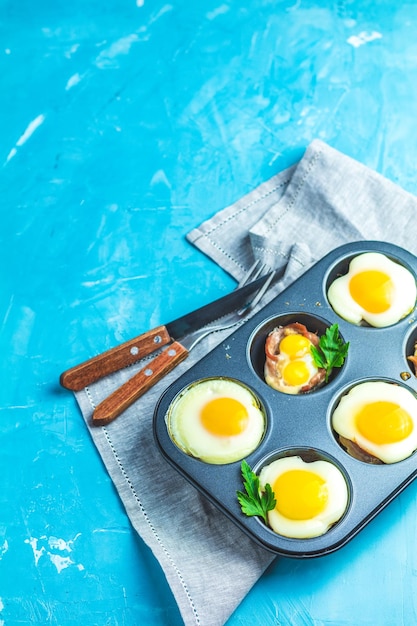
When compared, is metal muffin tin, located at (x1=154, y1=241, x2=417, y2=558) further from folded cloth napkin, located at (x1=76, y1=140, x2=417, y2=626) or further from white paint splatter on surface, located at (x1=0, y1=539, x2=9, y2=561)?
white paint splatter on surface, located at (x1=0, y1=539, x2=9, y2=561)

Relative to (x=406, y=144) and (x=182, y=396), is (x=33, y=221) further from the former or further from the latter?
(x=406, y=144)

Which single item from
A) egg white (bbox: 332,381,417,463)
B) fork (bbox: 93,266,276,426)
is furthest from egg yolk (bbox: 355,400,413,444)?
fork (bbox: 93,266,276,426)

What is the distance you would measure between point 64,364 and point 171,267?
1.88ft

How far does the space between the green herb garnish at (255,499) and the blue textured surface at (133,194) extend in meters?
0.28

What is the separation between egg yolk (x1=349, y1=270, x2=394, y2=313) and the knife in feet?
→ 1.40

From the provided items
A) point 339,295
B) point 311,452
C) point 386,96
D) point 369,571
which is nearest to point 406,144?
point 386,96

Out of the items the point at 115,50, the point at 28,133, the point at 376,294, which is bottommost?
the point at 376,294

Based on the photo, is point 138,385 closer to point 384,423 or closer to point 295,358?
point 295,358

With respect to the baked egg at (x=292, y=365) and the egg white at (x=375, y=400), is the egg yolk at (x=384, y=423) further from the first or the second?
the baked egg at (x=292, y=365)

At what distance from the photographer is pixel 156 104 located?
363 cm

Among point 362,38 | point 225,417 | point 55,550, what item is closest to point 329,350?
point 225,417

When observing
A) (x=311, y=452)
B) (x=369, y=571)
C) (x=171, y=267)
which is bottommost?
(x=369, y=571)

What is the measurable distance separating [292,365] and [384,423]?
1.18 feet

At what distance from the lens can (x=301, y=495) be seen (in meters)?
2.34
